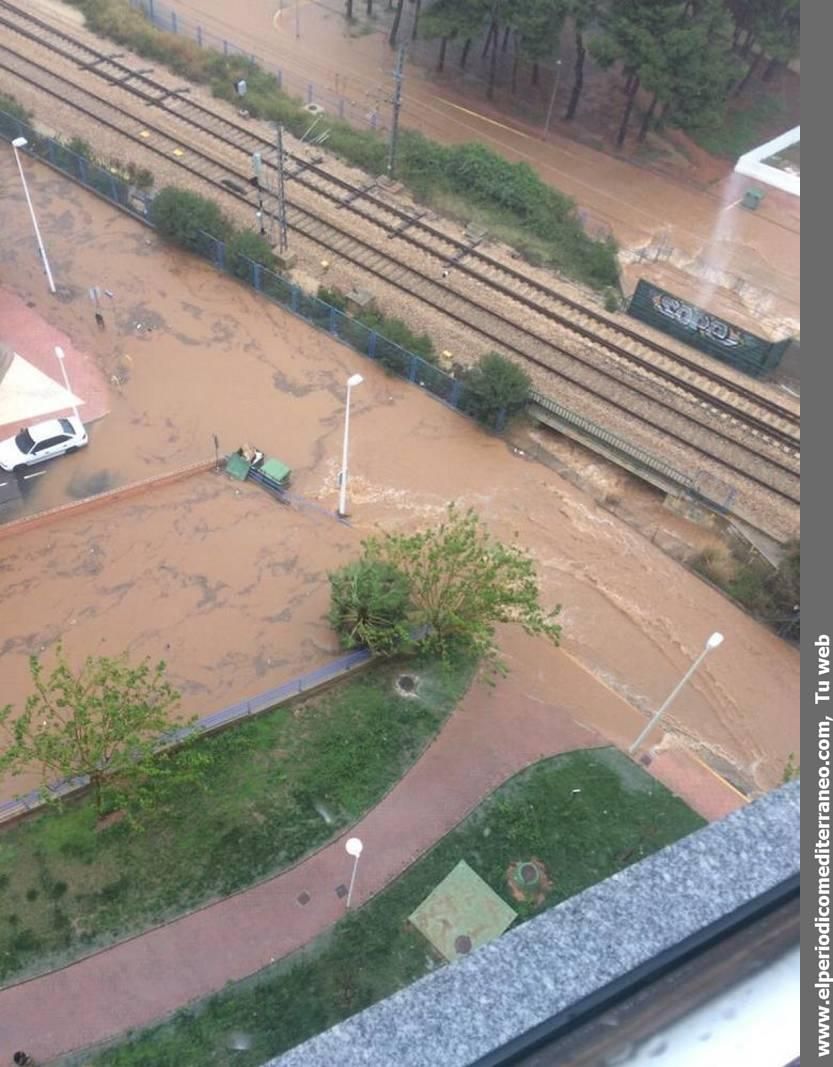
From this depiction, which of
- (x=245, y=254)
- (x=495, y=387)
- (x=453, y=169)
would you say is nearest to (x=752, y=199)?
(x=453, y=169)

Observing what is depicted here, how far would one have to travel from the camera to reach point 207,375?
29734mm

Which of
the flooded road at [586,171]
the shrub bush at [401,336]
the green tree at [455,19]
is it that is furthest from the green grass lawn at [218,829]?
the green tree at [455,19]

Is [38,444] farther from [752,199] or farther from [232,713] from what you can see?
[752,199]

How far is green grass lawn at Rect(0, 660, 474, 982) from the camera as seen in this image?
1808cm

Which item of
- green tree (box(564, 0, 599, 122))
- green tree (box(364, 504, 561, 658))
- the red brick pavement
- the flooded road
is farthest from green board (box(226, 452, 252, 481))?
green tree (box(564, 0, 599, 122))

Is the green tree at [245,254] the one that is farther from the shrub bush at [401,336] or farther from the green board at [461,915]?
the green board at [461,915]

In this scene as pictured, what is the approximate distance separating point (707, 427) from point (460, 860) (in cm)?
1877

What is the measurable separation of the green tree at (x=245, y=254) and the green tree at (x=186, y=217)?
78 centimetres

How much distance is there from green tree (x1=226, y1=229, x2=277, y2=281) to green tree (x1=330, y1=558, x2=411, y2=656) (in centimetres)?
1569

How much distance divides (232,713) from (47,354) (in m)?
16.2

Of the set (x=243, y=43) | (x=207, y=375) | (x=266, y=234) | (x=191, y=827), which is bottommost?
(x=191, y=827)
